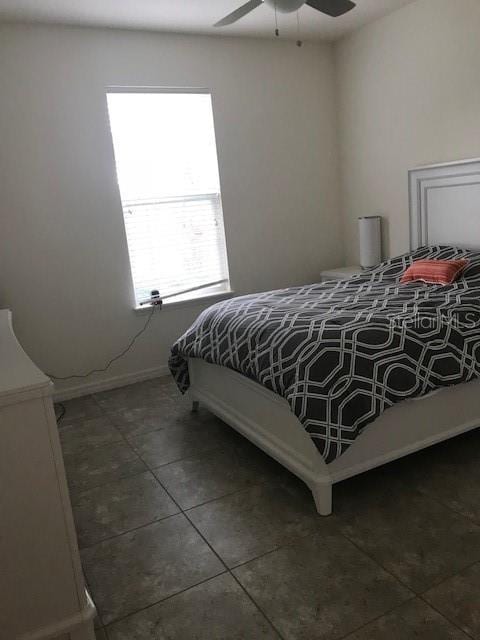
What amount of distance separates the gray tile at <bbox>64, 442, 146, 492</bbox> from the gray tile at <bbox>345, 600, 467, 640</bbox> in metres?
1.45

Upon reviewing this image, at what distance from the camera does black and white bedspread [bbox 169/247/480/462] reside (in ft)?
6.84

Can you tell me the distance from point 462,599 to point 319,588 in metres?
0.44

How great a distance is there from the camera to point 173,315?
166 inches

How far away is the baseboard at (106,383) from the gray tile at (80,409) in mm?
55

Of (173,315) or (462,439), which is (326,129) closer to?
(173,315)

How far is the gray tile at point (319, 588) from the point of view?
1.63m

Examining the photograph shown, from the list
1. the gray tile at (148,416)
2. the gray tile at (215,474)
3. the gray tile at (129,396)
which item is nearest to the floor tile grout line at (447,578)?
the gray tile at (215,474)

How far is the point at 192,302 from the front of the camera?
427 cm

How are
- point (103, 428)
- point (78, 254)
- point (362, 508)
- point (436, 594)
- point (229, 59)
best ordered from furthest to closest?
point (229, 59) < point (78, 254) < point (103, 428) < point (362, 508) < point (436, 594)

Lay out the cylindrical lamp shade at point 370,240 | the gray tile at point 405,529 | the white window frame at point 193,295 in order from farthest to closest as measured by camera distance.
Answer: the cylindrical lamp shade at point 370,240 < the white window frame at point 193,295 < the gray tile at point 405,529

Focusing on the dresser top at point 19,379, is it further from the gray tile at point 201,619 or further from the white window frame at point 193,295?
the white window frame at point 193,295

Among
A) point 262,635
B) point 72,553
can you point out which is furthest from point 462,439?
point 72,553

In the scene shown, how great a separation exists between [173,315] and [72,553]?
9.12 feet

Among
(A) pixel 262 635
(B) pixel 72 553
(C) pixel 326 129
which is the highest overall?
(C) pixel 326 129
